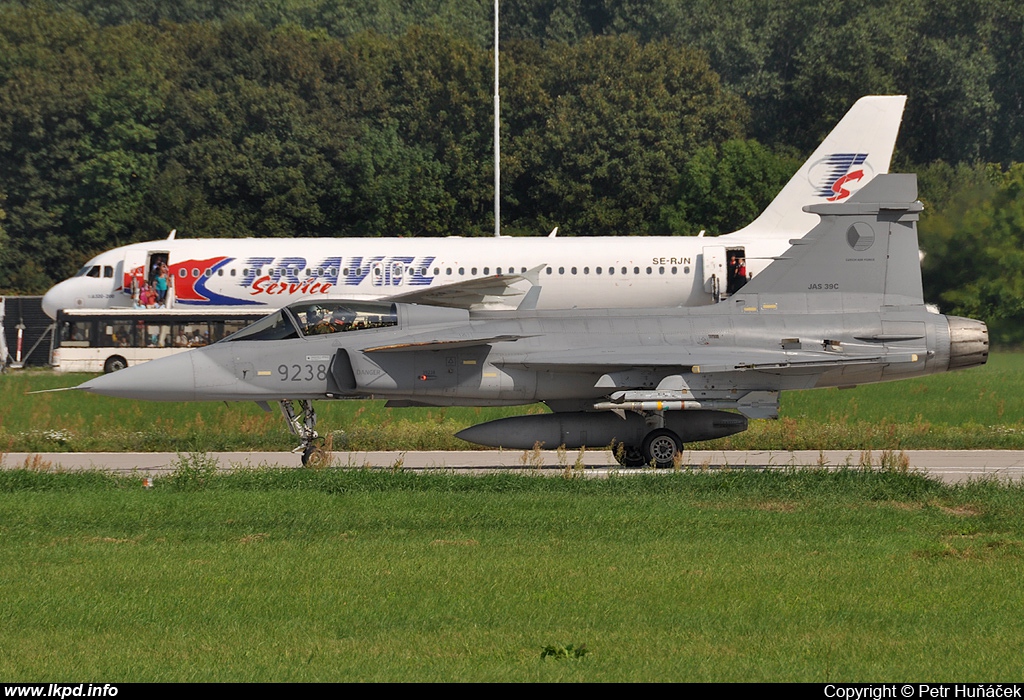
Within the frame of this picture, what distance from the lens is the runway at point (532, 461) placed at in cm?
1712

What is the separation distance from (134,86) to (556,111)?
58.9 ft

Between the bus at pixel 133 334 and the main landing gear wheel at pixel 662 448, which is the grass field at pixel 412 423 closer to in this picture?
the main landing gear wheel at pixel 662 448

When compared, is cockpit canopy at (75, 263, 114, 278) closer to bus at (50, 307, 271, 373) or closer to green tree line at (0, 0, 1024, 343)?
bus at (50, 307, 271, 373)

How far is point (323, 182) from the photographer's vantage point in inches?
2083

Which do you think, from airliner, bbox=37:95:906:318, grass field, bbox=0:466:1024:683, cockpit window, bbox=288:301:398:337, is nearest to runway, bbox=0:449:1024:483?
cockpit window, bbox=288:301:398:337

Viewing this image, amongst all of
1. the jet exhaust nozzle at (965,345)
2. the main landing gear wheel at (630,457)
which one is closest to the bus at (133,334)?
the main landing gear wheel at (630,457)

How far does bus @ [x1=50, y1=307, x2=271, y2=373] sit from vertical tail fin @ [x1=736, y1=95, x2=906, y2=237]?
46.2 feet

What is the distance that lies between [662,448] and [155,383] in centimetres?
672

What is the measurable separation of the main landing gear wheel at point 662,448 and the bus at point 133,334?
18.5 m

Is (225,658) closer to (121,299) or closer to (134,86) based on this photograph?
(121,299)

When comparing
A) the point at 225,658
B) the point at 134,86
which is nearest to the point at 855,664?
the point at 225,658

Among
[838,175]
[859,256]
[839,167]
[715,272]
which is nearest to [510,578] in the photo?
[859,256]

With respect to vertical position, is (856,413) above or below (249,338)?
below

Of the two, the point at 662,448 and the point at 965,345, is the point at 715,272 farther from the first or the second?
the point at 662,448
